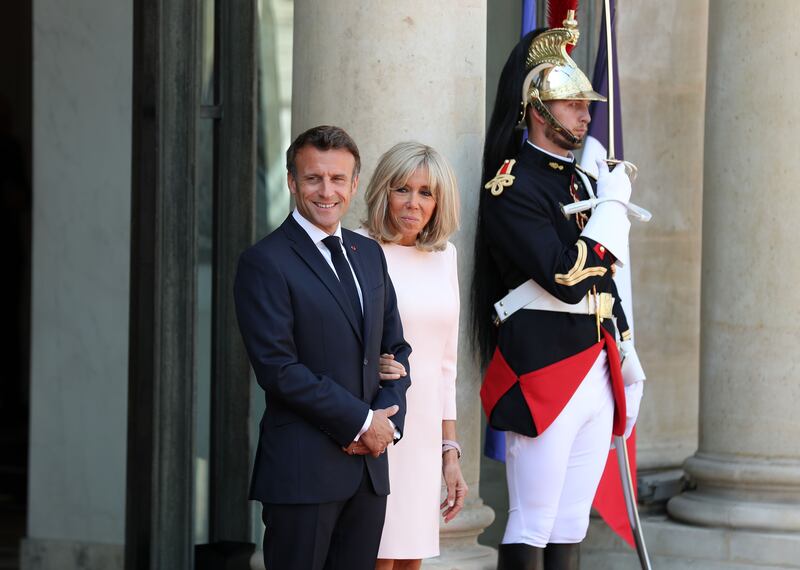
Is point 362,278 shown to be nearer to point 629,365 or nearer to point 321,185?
point 321,185

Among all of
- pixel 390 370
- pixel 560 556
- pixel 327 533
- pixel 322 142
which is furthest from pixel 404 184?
pixel 560 556

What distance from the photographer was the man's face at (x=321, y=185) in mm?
4109

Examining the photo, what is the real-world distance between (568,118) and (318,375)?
5.04 feet

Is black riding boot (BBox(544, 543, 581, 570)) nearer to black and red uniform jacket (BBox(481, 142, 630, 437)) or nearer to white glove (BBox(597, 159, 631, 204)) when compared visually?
black and red uniform jacket (BBox(481, 142, 630, 437))

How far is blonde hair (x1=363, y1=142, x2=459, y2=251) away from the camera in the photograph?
453 cm

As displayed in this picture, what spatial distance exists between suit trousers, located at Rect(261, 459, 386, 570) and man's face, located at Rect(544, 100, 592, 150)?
1509 millimetres

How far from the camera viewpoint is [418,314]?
4574 millimetres

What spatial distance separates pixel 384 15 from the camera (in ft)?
16.7

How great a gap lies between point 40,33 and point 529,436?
2809mm

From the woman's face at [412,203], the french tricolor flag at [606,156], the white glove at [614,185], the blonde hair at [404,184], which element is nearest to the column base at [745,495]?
the french tricolor flag at [606,156]

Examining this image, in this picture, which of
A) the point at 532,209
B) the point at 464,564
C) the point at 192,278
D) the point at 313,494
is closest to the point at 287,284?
the point at 313,494

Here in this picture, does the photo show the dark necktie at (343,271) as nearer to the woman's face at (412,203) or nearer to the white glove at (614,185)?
the woman's face at (412,203)

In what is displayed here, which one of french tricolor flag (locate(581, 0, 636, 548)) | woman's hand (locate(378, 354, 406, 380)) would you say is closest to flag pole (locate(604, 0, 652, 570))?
french tricolor flag (locate(581, 0, 636, 548))

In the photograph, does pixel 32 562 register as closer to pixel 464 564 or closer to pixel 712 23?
pixel 464 564
